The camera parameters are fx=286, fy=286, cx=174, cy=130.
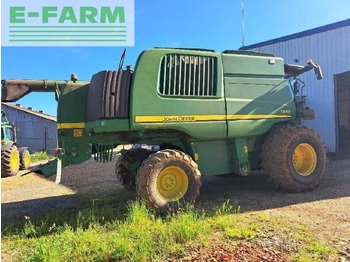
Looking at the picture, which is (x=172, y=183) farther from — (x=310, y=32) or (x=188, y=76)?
(x=310, y=32)

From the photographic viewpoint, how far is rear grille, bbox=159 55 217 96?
525 cm

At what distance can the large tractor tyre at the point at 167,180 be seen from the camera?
4746mm

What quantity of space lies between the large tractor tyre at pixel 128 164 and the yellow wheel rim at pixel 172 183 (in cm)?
153

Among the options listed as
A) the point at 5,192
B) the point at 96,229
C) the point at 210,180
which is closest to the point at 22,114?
the point at 5,192

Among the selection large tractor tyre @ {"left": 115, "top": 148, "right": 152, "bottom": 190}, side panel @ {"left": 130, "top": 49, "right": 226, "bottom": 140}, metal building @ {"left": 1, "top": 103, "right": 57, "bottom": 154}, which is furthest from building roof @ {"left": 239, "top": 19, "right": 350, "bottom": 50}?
metal building @ {"left": 1, "top": 103, "right": 57, "bottom": 154}

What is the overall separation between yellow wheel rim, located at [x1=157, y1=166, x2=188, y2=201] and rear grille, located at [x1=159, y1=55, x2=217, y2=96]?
1.41 metres

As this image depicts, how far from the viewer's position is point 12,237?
4.25m

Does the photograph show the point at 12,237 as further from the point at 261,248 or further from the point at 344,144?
the point at 344,144

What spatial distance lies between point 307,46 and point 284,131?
755 cm

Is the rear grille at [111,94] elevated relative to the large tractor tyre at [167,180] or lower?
elevated

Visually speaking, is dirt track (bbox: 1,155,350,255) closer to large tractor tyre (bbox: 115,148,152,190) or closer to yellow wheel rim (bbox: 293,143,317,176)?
large tractor tyre (bbox: 115,148,152,190)

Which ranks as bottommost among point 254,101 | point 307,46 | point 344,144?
point 344,144

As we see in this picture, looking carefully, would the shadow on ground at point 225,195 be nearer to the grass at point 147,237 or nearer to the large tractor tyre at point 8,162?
the grass at point 147,237

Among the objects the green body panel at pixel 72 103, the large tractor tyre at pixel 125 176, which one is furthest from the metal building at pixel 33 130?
the green body panel at pixel 72 103
